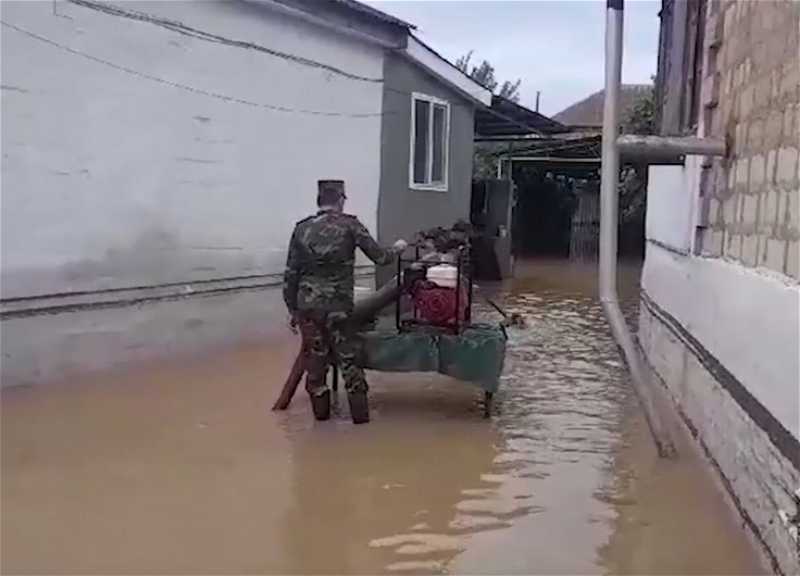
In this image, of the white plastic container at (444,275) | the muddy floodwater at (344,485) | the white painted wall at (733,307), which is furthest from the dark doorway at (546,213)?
the white plastic container at (444,275)

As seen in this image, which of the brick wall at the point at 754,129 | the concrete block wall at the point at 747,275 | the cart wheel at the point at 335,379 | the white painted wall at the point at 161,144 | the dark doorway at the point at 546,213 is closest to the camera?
the concrete block wall at the point at 747,275

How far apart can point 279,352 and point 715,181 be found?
5.56 metres

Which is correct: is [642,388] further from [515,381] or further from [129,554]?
[129,554]

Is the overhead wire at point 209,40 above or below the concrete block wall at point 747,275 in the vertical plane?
above

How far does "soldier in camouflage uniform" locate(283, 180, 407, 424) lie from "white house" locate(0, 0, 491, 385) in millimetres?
2353

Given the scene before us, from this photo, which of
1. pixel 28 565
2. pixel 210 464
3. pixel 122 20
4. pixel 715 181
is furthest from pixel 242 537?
pixel 122 20

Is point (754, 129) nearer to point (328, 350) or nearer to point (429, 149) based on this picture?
point (328, 350)

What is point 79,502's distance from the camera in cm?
606

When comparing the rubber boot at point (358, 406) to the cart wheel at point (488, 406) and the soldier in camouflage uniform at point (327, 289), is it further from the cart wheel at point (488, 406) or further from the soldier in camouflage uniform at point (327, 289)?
the cart wheel at point (488, 406)

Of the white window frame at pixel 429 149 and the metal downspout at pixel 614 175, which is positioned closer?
the metal downspout at pixel 614 175

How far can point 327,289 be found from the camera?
8.16 metres

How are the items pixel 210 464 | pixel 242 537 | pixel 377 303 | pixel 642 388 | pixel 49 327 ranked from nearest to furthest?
pixel 242 537, pixel 210 464, pixel 642 388, pixel 377 303, pixel 49 327

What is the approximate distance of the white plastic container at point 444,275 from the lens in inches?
332

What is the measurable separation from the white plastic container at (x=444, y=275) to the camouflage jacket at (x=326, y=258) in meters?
0.44
